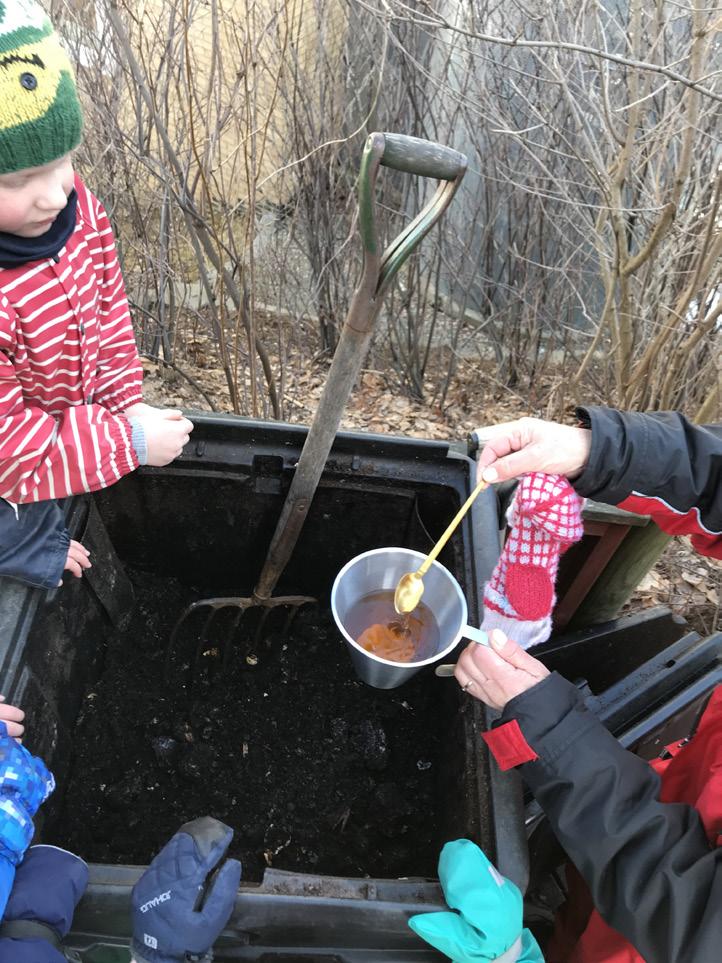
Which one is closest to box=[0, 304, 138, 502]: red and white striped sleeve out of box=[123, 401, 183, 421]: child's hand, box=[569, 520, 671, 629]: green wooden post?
box=[123, 401, 183, 421]: child's hand

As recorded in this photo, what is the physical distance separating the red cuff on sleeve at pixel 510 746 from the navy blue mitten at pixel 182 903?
45 cm

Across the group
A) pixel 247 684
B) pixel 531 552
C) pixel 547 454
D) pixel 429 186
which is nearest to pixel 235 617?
pixel 247 684

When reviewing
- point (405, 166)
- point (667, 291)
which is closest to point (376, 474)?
point (405, 166)

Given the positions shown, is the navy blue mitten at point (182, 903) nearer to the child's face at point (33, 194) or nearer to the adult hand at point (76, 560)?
the adult hand at point (76, 560)

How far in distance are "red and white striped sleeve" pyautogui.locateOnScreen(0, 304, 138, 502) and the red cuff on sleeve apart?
82 cm

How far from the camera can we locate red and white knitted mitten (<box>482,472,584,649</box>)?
1.16 metres

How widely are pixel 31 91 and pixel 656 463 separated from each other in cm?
112

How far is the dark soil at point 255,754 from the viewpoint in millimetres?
1407

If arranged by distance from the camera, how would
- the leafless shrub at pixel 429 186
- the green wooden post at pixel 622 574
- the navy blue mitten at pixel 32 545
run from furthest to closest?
the leafless shrub at pixel 429 186 < the green wooden post at pixel 622 574 < the navy blue mitten at pixel 32 545

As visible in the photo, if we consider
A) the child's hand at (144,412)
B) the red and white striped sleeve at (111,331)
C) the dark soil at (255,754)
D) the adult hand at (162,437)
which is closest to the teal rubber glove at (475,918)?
the dark soil at (255,754)

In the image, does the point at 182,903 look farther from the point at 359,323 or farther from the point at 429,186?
the point at 429,186

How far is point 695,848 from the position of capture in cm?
92

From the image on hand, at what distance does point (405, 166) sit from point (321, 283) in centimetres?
219

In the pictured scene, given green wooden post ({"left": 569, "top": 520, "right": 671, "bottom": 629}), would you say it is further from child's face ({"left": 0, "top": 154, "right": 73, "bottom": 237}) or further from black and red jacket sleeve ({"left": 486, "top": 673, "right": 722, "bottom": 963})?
child's face ({"left": 0, "top": 154, "right": 73, "bottom": 237})
